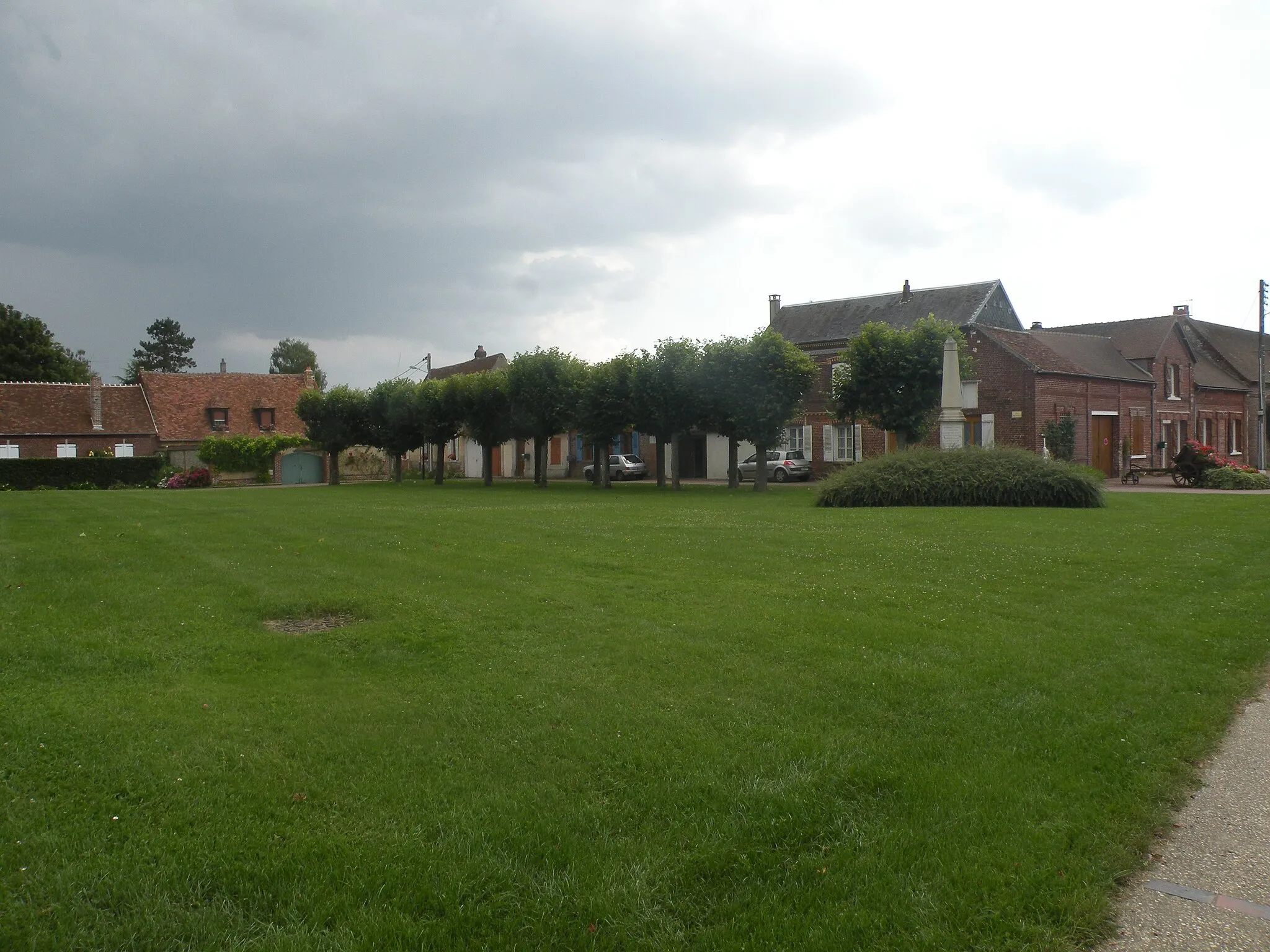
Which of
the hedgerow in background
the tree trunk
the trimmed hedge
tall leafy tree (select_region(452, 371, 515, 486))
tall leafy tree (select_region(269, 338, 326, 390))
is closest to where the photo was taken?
the tree trunk

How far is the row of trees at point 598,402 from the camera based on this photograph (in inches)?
1187

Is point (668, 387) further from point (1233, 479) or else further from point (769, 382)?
point (1233, 479)

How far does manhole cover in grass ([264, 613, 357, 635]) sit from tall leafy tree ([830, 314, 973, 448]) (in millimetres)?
Answer: 24900

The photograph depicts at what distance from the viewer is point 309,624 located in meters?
7.52

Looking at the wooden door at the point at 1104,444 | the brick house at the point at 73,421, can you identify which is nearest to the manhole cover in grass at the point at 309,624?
the wooden door at the point at 1104,444

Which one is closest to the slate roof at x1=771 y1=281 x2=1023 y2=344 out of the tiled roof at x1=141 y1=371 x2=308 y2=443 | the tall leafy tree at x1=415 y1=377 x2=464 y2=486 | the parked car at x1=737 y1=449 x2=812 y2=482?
the parked car at x1=737 y1=449 x2=812 y2=482

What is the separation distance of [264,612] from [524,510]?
12780 mm

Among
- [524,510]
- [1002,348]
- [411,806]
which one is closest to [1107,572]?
[411,806]

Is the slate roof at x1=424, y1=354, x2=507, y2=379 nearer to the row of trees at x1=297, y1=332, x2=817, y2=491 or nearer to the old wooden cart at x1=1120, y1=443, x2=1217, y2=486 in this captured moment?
the row of trees at x1=297, y1=332, x2=817, y2=491

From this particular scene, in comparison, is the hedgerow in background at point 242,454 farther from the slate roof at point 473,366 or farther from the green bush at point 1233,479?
the green bush at point 1233,479

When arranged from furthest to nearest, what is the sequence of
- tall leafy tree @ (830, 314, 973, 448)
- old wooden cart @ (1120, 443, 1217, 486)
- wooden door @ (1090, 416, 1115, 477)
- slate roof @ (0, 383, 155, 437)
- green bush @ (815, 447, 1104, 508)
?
1. slate roof @ (0, 383, 155, 437)
2. wooden door @ (1090, 416, 1115, 477)
3. tall leafy tree @ (830, 314, 973, 448)
4. old wooden cart @ (1120, 443, 1217, 486)
5. green bush @ (815, 447, 1104, 508)

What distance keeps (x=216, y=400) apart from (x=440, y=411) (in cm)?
2071

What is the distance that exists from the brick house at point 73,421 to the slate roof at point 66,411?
3 cm

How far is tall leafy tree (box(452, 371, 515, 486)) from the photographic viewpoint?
38000 mm
